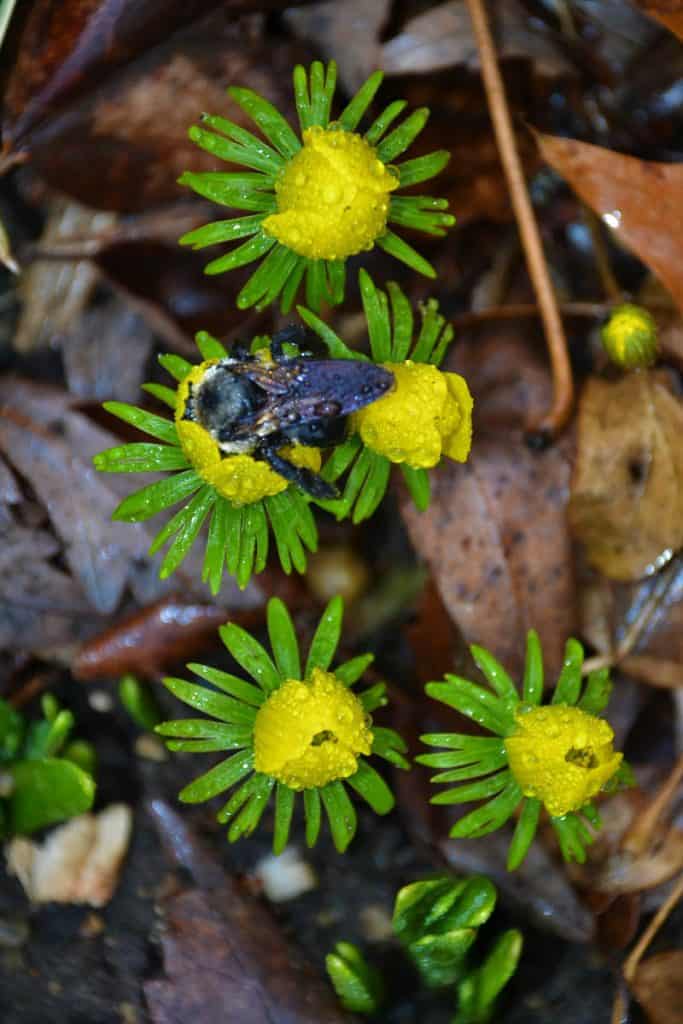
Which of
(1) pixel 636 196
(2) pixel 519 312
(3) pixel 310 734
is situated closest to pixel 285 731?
(3) pixel 310 734

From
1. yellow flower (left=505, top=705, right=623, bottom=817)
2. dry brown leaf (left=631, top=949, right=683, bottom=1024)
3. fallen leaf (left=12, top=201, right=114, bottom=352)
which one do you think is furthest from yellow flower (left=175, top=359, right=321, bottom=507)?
dry brown leaf (left=631, top=949, right=683, bottom=1024)

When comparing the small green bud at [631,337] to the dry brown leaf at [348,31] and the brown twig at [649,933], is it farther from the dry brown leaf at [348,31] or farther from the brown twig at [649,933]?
the brown twig at [649,933]

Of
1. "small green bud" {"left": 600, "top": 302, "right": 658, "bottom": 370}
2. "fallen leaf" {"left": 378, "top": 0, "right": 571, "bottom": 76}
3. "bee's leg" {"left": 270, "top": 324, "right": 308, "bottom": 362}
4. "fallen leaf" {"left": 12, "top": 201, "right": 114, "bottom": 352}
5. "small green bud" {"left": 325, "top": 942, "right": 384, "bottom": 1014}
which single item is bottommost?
"small green bud" {"left": 325, "top": 942, "right": 384, "bottom": 1014}

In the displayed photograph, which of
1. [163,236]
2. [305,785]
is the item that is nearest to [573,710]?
[305,785]

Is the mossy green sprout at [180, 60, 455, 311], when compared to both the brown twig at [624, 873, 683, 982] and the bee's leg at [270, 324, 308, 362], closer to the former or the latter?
the bee's leg at [270, 324, 308, 362]

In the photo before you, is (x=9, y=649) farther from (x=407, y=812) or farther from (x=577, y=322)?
(x=577, y=322)

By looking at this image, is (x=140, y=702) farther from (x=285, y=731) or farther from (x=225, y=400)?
(x=225, y=400)

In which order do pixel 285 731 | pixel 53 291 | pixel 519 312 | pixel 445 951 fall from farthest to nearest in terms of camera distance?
pixel 53 291, pixel 519 312, pixel 445 951, pixel 285 731
